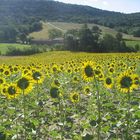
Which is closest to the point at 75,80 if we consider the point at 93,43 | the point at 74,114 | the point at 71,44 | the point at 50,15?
the point at 74,114

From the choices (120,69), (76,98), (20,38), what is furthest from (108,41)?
(76,98)

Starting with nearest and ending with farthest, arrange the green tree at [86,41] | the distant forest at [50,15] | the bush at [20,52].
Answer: the green tree at [86,41] < the bush at [20,52] < the distant forest at [50,15]

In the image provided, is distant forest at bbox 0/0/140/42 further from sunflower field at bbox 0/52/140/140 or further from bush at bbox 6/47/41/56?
sunflower field at bbox 0/52/140/140

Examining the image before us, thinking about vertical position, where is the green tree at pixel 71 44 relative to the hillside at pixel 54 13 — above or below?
below

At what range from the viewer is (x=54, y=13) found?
15512 cm

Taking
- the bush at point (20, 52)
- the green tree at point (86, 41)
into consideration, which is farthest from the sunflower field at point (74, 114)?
the bush at point (20, 52)

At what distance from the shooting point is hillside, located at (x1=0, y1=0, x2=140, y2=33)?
12900cm

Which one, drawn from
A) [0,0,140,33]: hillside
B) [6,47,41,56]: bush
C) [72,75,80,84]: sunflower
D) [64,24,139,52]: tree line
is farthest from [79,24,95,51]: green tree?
[0,0,140,33]: hillside

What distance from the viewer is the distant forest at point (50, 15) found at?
4484 inches

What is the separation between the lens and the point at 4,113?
26.2ft

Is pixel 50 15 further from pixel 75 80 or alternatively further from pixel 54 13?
pixel 75 80

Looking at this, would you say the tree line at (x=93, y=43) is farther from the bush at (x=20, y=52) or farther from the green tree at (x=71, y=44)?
the bush at (x=20, y=52)

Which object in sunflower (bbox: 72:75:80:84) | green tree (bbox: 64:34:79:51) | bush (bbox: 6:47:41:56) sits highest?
sunflower (bbox: 72:75:80:84)

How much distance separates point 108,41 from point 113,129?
4913cm
